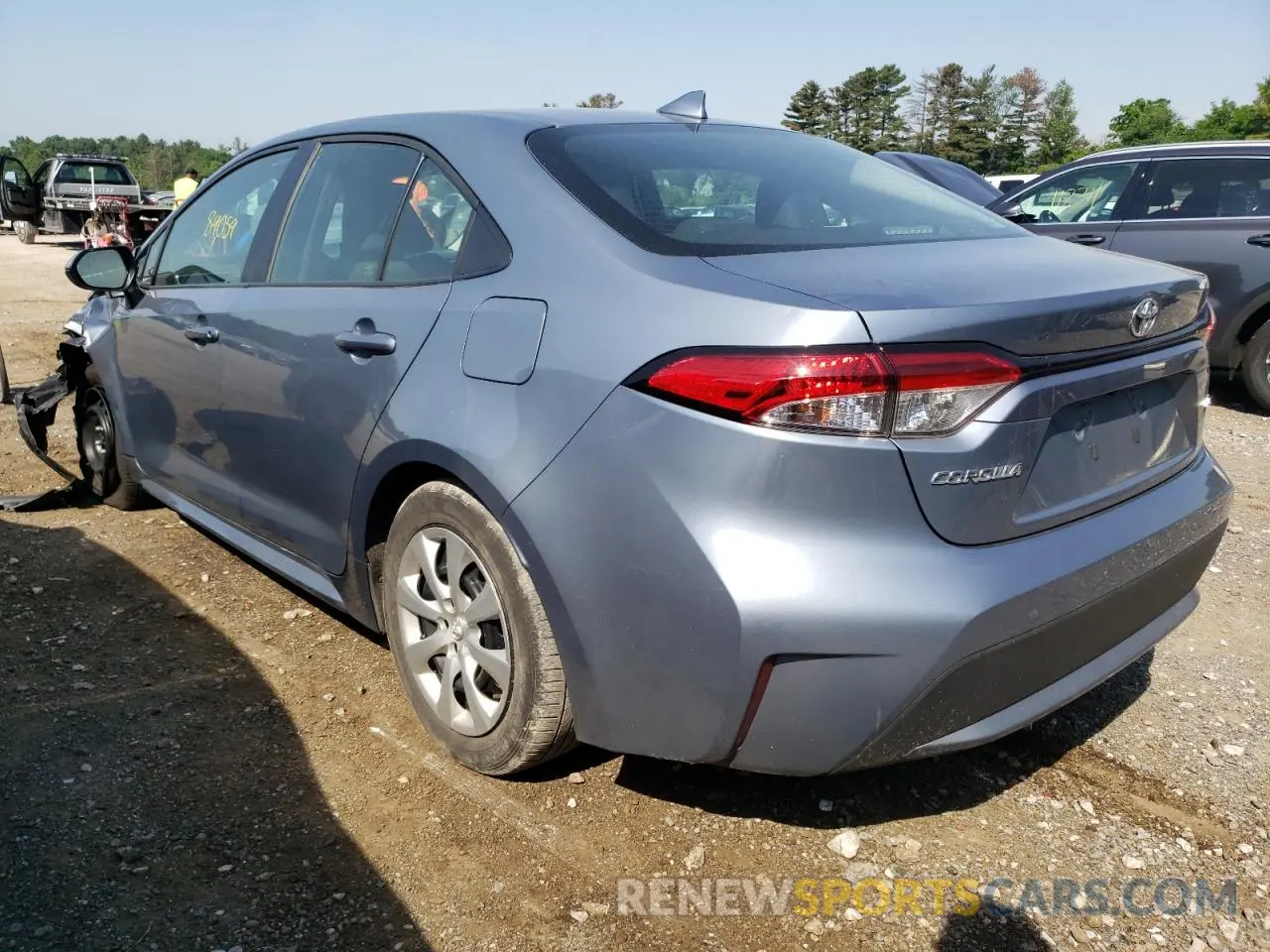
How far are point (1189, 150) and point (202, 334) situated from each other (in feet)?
22.2

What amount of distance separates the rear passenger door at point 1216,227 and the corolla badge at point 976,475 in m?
5.83

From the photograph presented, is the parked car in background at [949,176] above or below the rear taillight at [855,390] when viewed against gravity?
above

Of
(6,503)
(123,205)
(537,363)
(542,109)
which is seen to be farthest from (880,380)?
(123,205)

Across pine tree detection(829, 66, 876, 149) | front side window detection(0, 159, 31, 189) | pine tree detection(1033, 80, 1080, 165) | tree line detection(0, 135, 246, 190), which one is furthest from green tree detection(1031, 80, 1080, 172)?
front side window detection(0, 159, 31, 189)

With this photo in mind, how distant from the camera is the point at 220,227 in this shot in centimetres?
366

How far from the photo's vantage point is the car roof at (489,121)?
8.85ft

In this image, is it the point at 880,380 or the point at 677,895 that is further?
the point at 677,895

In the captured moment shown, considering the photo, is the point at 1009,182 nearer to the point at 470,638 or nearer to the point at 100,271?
the point at 100,271

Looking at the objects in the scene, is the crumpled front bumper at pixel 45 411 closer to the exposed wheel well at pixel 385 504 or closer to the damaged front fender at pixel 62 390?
the damaged front fender at pixel 62 390

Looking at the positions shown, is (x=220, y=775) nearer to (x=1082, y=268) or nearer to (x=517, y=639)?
(x=517, y=639)

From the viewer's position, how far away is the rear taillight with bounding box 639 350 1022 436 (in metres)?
1.85

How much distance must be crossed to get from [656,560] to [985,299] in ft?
2.62

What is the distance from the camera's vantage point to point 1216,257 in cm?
690

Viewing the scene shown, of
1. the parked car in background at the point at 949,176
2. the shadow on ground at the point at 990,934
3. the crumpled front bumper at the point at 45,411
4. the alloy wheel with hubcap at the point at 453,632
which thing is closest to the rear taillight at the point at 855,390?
the alloy wheel with hubcap at the point at 453,632
